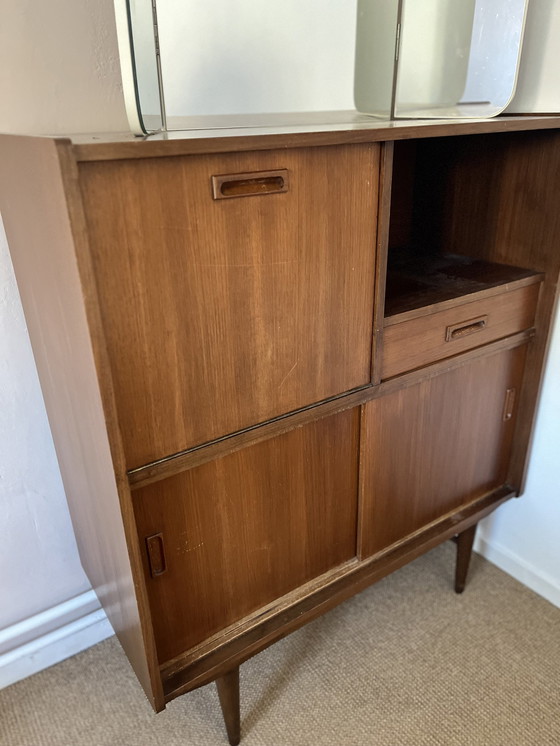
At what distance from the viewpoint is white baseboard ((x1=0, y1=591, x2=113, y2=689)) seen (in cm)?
114

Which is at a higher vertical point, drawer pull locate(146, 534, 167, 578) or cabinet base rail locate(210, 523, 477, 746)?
drawer pull locate(146, 534, 167, 578)

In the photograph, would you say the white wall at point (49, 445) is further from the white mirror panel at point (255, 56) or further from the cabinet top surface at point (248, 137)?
the cabinet top surface at point (248, 137)

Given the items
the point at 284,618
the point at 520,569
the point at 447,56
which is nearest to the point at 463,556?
the point at 520,569

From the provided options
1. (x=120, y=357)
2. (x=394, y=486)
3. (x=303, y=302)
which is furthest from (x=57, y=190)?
(x=394, y=486)

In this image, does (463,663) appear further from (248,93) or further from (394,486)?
(248,93)

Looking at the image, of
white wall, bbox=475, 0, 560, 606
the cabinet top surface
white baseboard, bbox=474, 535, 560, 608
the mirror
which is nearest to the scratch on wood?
the cabinet top surface

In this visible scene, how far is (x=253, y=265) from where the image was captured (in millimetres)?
680

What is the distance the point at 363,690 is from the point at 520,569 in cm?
49

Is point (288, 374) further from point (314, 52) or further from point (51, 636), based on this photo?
point (51, 636)

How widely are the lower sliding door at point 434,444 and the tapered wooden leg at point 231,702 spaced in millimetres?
296

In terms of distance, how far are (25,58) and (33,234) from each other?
32 centimetres

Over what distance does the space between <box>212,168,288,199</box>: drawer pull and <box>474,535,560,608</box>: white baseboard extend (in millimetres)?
1091

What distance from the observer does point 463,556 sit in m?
1.28

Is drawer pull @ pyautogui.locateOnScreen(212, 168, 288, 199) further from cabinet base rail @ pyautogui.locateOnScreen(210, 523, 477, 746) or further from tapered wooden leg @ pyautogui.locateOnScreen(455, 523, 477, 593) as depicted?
tapered wooden leg @ pyautogui.locateOnScreen(455, 523, 477, 593)
